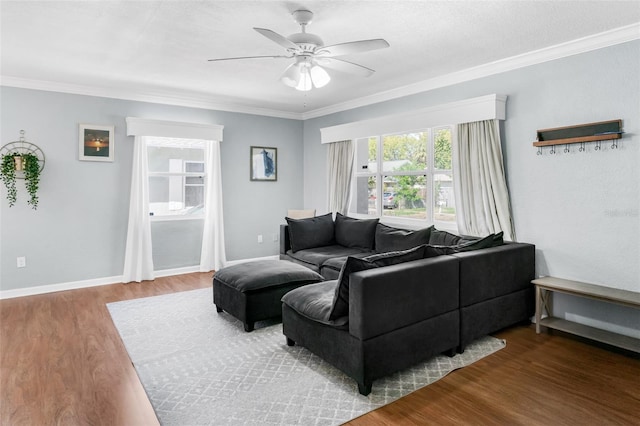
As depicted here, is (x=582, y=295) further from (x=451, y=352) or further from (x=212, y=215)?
(x=212, y=215)

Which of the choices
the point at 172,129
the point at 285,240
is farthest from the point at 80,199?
the point at 285,240

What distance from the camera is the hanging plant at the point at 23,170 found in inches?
174

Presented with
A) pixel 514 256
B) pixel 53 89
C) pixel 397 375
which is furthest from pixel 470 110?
pixel 53 89

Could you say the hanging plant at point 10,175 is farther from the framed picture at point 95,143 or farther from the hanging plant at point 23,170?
the framed picture at point 95,143

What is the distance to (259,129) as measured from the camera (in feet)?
21.2

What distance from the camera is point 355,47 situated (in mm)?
2711

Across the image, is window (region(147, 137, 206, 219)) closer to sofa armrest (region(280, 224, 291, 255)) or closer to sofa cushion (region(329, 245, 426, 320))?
sofa armrest (region(280, 224, 291, 255))

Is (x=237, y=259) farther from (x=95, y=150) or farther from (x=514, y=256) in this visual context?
(x=514, y=256)

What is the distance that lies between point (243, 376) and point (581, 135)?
3.38m

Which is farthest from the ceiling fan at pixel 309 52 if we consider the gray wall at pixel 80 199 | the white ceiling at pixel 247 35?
the gray wall at pixel 80 199

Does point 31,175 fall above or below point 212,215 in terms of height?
above

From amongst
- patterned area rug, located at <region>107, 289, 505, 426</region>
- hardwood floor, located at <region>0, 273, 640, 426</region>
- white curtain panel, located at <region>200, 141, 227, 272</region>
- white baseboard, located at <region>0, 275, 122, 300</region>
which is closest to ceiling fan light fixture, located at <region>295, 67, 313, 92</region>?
patterned area rug, located at <region>107, 289, 505, 426</region>

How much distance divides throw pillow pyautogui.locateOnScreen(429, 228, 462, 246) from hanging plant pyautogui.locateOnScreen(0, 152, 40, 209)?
15.2 feet

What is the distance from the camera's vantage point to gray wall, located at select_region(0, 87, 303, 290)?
4594mm
